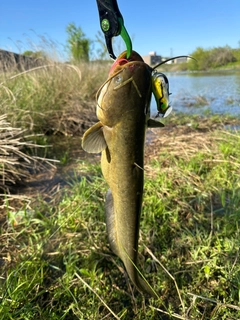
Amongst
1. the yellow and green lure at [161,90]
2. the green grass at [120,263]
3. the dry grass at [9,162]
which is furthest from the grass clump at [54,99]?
the yellow and green lure at [161,90]

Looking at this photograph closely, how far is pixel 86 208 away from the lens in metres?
2.63

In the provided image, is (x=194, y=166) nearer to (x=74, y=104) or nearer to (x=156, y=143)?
(x=156, y=143)

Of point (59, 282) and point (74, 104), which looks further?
point (74, 104)

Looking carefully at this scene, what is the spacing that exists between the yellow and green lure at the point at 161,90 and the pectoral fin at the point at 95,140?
0.92ft

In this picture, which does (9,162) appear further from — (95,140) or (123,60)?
(123,60)

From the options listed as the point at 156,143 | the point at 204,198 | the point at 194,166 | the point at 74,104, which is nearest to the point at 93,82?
the point at 74,104

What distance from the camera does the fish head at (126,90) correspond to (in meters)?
1.15

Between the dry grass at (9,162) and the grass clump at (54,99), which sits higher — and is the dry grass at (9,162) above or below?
below

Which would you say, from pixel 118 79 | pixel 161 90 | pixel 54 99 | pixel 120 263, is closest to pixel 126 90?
pixel 118 79

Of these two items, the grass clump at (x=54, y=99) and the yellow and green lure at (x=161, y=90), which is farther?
the grass clump at (x=54, y=99)

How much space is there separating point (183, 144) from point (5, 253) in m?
3.25

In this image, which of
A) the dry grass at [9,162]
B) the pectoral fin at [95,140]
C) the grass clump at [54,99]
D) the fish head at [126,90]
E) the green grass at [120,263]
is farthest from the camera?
the grass clump at [54,99]

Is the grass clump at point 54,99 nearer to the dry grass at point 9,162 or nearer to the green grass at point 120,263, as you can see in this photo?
the dry grass at point 9,162

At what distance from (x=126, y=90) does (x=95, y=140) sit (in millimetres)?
269
